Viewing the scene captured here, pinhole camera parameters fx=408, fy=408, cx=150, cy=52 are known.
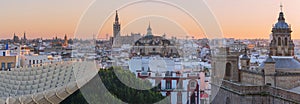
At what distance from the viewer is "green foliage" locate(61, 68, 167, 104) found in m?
11.7

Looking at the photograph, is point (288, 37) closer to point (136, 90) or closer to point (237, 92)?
point (237, 92)

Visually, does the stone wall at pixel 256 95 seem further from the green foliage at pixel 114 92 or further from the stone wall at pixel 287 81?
the green foliage at pixel 114 92

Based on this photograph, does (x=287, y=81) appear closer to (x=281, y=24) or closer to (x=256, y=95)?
(x=256, y=95)

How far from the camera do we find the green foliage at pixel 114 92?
1172cm

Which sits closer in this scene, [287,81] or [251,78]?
[287,81]

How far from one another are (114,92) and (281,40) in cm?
571

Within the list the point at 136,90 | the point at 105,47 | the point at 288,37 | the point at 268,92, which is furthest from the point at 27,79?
the point at 105,47

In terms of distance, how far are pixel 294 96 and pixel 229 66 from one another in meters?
4.83

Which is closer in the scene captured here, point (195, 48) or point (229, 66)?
point (229, 66)

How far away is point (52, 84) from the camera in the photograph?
1141cm

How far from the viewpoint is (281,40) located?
13258 millimetres

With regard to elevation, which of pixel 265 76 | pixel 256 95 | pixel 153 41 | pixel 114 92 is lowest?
pixel 114 92

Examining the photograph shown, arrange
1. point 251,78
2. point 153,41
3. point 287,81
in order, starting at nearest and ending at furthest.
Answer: point 287,81 → point 251,78 → point 153,41

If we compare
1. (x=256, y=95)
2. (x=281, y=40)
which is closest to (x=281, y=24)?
(x=281, y=40)
